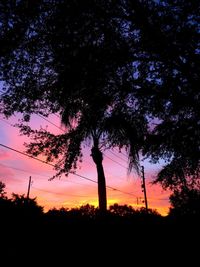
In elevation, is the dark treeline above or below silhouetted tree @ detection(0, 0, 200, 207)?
below

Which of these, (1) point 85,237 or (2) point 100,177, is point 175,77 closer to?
(1) point 85,237

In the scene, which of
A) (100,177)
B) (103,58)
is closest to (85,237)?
(103,58)

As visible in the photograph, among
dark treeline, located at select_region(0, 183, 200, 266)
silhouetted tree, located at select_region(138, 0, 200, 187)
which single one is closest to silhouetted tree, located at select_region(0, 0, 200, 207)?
silhouetted tree, located at select_region(138, 0, 200, 187)

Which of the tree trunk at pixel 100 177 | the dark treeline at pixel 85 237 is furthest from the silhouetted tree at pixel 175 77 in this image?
the tree trunk at pixel 100 177

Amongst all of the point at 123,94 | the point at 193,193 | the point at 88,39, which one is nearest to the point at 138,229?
the point at 123,94

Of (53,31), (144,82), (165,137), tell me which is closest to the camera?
(53,31)

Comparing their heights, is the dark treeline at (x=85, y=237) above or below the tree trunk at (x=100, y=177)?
below

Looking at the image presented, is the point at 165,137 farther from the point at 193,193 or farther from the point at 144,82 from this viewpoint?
the point at 193,193

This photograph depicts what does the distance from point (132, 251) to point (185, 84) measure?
4866mm

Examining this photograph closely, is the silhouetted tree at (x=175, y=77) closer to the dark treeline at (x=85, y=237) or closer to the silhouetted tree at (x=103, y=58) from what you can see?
the silhouetted tree at (x=103, y=58)

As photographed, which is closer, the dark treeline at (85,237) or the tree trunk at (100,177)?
the dark treeline at (85,237)

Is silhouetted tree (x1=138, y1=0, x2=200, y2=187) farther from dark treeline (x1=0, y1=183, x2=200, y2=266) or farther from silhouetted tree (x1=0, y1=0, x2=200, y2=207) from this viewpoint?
dark treeline (x1=0, y1=183, x2=200, y2=266)

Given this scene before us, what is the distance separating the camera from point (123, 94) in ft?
30.4

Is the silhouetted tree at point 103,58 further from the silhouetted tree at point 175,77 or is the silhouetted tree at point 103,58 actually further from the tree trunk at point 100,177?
the tree trunk at point 100,177
